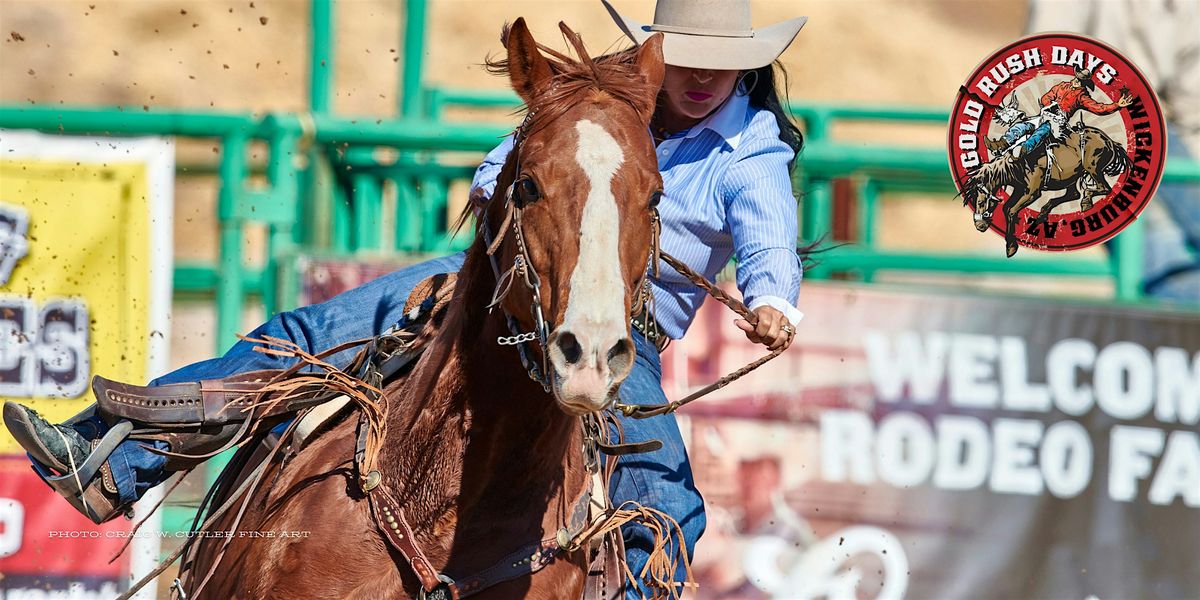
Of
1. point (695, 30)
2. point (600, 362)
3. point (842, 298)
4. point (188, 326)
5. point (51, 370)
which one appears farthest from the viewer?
point (188, 326)

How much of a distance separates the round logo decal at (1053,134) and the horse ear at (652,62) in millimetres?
1820

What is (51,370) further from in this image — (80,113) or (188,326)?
(188,326)

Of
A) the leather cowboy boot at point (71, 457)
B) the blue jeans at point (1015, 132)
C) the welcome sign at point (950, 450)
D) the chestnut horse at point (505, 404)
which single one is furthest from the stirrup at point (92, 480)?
the blue jeans at point (1015, 132)

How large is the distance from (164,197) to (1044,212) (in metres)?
3.16

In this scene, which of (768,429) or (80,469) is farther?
(768,429)

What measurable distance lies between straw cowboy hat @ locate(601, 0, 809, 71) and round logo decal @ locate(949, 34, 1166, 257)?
1088 mm

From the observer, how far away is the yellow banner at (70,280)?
5.04 meters

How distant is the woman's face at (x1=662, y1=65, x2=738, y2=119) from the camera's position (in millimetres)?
3215

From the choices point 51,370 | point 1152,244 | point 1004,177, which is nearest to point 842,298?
point 1004,177

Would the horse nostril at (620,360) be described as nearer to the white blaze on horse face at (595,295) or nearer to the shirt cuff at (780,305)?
the white blaze on horse face at (595,295)

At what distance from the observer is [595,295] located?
210 centimetres

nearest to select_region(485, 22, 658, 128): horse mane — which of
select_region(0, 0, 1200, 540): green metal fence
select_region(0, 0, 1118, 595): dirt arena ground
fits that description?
select_region(0, 0, 1200, 540): green metal fence

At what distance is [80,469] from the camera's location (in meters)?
2.97

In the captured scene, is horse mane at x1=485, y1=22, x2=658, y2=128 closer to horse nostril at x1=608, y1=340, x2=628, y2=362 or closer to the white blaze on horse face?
the white blaze on horse face
